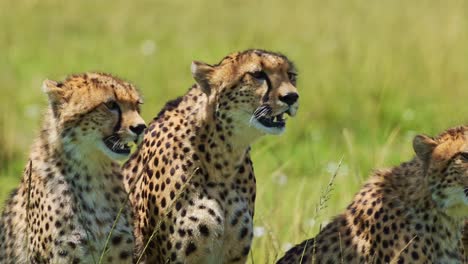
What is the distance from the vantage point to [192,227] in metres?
4.87

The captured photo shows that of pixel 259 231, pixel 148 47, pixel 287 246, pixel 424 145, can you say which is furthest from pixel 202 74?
pixel 148 47

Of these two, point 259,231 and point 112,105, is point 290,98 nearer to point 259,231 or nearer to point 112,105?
point 112,105

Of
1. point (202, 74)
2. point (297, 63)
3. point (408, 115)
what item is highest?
point (297, 63)

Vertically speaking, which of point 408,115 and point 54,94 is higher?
point 408,115

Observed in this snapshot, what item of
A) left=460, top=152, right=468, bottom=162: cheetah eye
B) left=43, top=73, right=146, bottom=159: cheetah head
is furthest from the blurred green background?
left=43, top=73, right=146, bottom=159: cheetah head

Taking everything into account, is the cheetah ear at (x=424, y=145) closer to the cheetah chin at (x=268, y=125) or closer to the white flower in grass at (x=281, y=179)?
the cheetah chin at (x=268, y=125)

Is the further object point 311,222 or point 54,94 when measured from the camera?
point 311,222

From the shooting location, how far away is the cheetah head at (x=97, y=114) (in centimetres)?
444

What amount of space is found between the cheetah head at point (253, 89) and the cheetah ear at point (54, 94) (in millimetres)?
611

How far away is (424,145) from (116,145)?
1226mm

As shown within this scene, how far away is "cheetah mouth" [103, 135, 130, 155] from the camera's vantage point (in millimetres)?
4422

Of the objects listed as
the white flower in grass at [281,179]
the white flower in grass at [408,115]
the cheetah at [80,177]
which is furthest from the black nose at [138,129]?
the white flower in grass at [408,115]

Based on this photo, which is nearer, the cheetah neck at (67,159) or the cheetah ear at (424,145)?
the cheetah neck at (67,159)

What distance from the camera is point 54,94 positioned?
457cm
